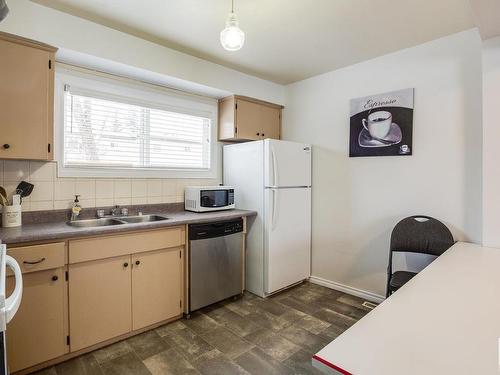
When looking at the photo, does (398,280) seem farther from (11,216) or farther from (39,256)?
(11,216)

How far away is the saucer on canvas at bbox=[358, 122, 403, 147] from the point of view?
2.72 meters

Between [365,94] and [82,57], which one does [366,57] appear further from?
[82,57]

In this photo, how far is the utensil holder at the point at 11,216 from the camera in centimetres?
202

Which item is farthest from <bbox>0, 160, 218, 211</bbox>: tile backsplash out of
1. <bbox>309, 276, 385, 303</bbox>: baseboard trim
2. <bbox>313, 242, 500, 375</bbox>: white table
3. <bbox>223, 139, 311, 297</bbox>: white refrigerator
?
<bbox>313, 242, 500, 375</bbox>: white table

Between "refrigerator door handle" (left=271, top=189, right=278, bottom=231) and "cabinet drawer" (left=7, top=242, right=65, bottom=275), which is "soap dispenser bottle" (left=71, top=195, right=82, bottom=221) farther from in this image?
"refrigerator door handle" (left=271, top=189, right=278, bottom=231)

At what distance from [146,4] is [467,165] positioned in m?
2.77

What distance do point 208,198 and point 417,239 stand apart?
76.8 inches

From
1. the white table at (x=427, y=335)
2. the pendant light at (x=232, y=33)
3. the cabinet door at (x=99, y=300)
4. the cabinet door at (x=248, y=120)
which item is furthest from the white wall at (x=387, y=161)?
the cabinet door at (x=99, y=300)

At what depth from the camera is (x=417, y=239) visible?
2.44 m

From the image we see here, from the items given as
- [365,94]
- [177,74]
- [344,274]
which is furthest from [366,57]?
[344,274]

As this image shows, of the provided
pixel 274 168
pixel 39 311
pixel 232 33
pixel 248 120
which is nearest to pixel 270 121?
pixel 248 120

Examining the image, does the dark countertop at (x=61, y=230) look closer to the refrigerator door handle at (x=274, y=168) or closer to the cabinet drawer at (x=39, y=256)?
the cabinet drawer at (x=39, y=256)

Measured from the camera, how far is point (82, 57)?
89.1 inches

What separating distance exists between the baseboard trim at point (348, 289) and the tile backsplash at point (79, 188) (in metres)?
1.86
